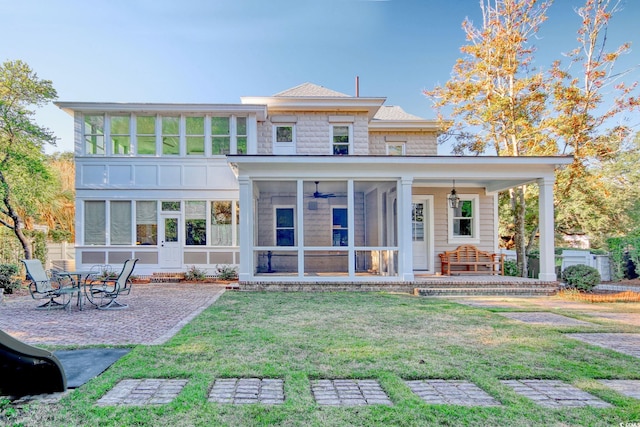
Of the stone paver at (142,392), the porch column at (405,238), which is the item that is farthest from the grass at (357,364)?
the porch column at (405,238)

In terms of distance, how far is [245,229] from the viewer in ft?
32.3

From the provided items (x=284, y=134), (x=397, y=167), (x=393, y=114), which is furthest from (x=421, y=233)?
(x=284, y=134)

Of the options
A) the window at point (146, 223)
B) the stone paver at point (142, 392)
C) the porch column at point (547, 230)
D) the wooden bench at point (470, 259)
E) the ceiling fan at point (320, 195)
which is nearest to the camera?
the stone paver at point (142, 392)

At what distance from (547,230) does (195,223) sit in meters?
11.3

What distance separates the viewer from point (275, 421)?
8.83 ft

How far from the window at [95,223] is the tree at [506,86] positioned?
43.8 ft

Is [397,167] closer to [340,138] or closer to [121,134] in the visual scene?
[340,138]

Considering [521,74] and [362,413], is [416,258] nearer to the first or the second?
[521,74]

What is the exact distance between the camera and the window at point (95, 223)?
41.5ft

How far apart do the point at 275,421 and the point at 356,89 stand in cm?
1676

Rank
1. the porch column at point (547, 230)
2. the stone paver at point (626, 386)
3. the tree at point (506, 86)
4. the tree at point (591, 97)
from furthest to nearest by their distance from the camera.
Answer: the tree at point (506, 86) → the tree at point (591, 97) → the porch column at point (547, 230) → the stone paver at point (626, 386)

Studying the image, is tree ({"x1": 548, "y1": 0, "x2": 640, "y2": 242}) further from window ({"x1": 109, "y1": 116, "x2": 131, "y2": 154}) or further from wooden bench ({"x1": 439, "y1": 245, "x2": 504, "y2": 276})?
window ({"x1": 109, "y1": 116, "x2": 131, "y2": 154})

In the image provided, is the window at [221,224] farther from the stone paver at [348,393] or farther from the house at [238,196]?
the stone paver at [348,393]

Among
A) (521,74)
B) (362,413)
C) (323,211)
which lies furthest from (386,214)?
(362,413)
